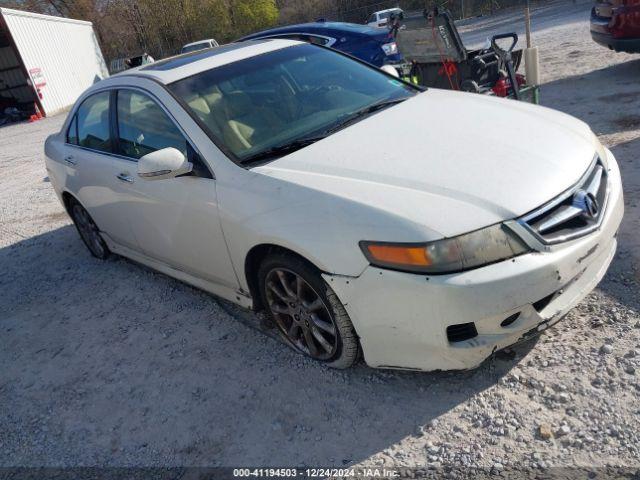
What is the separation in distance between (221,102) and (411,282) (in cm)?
176

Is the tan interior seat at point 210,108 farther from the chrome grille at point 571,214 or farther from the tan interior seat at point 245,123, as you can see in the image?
the chrome grille at point 571,214

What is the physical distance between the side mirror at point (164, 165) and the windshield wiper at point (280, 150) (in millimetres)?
368

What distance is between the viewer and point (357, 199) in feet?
8.36

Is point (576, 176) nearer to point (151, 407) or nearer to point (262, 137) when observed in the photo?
point (262, 137)

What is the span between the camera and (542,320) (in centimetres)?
251

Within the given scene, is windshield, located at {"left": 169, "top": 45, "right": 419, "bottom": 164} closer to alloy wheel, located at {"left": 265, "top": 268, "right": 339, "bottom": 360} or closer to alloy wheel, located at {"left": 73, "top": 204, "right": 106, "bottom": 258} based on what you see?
alloy wheel, located at {"left": 265, "top": 268, "right": 339, "bottom": 360}

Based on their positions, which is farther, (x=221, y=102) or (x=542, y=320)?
(x=221, y=102)

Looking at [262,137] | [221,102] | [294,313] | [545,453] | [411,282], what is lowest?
[545,453]

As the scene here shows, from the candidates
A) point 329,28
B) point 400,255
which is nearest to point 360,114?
point 400,255

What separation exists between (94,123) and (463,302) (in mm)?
3363

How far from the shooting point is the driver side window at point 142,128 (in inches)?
134

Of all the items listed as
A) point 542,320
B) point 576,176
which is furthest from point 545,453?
point 576,176

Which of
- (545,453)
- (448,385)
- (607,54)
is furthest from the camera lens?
(607,54)

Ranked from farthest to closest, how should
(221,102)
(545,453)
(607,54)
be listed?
(607,54)
(221,102)
(545,453)
